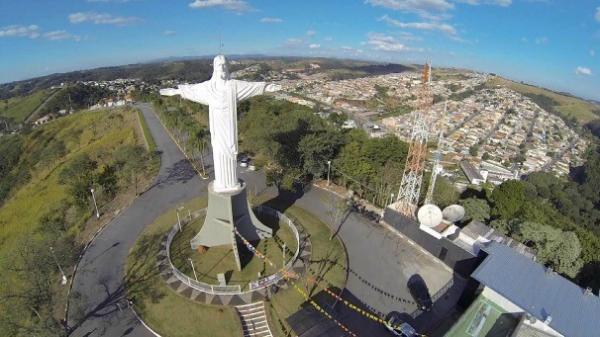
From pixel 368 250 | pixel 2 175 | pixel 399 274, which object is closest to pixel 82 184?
pixel 368 250

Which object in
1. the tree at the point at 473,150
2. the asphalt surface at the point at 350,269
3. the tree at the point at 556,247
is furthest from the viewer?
the tree at the point at 473,150

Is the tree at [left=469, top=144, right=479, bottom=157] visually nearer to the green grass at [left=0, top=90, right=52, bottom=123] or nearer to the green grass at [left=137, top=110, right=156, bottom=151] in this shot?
the green grass at [left=137, top=110, right=156, bottom=151]

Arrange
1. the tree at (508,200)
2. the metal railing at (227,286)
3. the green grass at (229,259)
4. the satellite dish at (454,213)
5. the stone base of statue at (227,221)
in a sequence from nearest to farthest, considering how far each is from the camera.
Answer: the metal railing at (227,286) → the green grass at (229,259) → the stone base of statue at (227,221) → the satellite dish at (454,213) → the tree at (508,200)

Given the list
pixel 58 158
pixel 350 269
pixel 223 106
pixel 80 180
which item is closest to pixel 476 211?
pixel 350 269

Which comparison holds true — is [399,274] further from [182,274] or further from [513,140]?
[513,140]

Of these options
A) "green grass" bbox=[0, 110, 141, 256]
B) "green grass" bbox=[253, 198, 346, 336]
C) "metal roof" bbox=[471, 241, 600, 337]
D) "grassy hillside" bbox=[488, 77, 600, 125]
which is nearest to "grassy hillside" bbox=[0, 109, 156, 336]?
"green grass" bbox=[0, 110, 141, 256]

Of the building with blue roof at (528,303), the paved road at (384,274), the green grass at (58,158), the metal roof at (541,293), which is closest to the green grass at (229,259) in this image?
the paved road at (384,274)

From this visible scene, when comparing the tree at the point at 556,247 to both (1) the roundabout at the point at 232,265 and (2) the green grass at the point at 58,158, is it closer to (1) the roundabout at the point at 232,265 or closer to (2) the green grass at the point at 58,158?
(1) the roundabout at the point at 232,265
